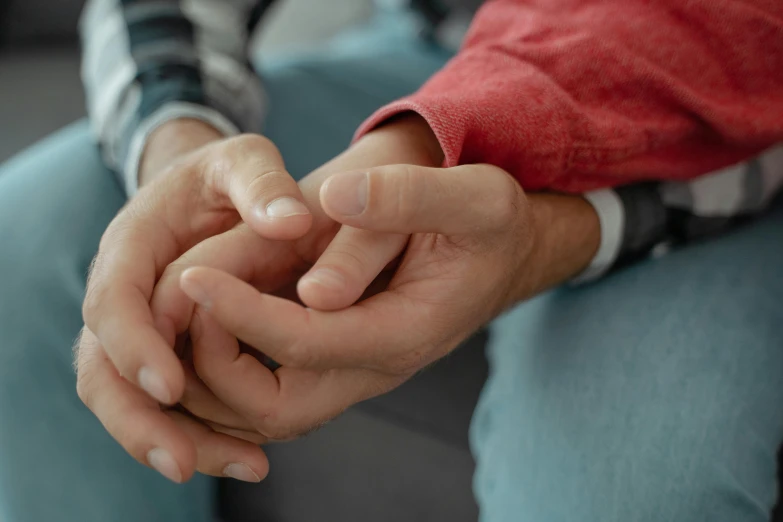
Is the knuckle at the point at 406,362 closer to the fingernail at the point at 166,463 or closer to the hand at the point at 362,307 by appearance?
the hand at the point at 362,307

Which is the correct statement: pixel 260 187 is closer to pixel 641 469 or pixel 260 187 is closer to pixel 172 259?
pixel 172 259

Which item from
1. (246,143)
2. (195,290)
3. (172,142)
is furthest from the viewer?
(172,142)

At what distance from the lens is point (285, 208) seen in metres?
0.33

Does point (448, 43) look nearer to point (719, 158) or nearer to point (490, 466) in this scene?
point (719, 158)

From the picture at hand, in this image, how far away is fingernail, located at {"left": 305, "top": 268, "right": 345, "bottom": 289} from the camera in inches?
12.0

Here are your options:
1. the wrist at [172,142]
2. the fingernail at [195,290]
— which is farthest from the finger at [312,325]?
the wrist at [172,142]

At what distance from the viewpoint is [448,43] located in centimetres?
81

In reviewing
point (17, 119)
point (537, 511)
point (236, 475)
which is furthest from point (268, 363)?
point (17, 119)

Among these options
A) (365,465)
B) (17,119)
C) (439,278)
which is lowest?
(365,465)

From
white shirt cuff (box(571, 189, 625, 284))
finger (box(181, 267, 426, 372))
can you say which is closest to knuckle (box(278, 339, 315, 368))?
finger (box(181, 267, 426, 372))

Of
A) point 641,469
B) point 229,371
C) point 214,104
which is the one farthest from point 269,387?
point 214,104

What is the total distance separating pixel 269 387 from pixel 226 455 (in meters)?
0.06

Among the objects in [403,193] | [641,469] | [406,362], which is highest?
[403,193]

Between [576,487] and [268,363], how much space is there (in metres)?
0.22
